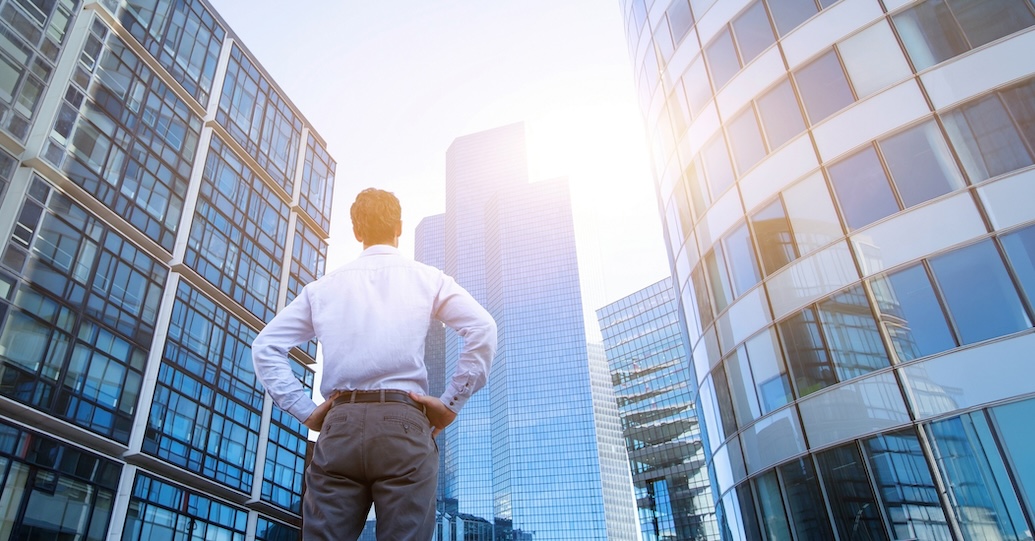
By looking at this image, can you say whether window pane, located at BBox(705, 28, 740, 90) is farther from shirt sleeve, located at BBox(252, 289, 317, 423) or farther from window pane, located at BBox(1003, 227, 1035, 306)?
shirt sleeve, located at BBox(252, 289, 317, 423)

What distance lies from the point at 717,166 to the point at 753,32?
3656 mm

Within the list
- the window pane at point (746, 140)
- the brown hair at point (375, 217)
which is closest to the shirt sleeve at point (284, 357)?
the brown hair at point (375, 217)

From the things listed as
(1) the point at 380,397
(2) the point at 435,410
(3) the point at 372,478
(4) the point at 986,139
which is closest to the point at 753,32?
(4) the point at 986,139

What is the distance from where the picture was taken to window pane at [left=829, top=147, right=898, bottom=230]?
15984mm

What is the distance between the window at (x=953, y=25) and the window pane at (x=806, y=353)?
6194 mm

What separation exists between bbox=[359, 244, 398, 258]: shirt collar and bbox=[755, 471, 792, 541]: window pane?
1560 cm

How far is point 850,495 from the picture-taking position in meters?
15.0

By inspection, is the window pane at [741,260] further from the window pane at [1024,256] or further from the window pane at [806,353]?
the window pane at [1024,256]

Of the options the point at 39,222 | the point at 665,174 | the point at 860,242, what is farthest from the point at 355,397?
the point at 39,222

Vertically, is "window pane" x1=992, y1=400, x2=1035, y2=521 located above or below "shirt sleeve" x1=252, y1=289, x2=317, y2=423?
above

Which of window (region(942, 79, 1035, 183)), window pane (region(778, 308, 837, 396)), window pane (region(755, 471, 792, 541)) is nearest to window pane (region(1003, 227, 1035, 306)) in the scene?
window (region(942, 79, 1035, 183))

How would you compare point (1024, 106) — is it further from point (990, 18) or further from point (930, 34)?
point (930, 34)

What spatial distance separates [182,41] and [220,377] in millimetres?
15596

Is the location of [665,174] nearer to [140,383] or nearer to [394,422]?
[140,383]
